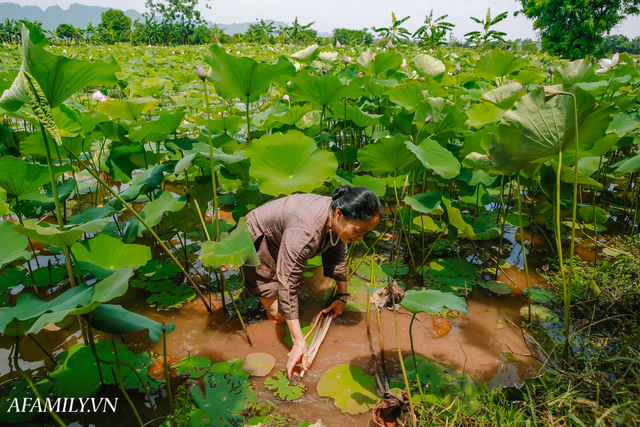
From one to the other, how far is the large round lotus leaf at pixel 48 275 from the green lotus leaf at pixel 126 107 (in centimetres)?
107

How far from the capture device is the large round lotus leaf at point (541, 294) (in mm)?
2135

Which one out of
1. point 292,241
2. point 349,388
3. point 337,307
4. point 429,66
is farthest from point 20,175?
point 429,66

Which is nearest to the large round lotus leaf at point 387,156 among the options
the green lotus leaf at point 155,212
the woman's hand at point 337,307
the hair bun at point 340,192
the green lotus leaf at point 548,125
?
the hair bun at point 340,192

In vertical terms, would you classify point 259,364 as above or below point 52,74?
below

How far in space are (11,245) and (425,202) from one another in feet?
6.10

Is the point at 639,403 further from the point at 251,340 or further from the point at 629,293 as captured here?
the point at 251,340

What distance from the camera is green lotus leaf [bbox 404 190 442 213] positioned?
182cm

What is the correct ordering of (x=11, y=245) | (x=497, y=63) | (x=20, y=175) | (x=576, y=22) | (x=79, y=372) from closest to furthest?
(x=11, y=245) < (x=79, y=372) < (x=20, y=175) < (x=497, y=63) < (x=576, y=22)

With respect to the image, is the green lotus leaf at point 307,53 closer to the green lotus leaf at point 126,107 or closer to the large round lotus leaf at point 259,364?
the green lotus leaf at point 126,107

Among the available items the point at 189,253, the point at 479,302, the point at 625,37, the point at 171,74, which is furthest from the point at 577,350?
the point at 625,37

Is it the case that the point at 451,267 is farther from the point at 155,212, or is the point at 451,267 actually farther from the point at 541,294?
the point at 155,212

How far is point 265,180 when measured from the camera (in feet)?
6.32

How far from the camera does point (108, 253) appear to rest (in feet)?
5.28

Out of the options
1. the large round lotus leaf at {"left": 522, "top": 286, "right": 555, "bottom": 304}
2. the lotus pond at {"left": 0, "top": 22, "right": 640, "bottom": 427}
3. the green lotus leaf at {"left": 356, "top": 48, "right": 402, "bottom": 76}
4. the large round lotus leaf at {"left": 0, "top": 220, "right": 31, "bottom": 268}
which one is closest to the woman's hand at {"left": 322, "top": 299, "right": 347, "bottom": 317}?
the lotus pond at {"left": 0, "top": 22, "right": 640, "bottom": 427}
